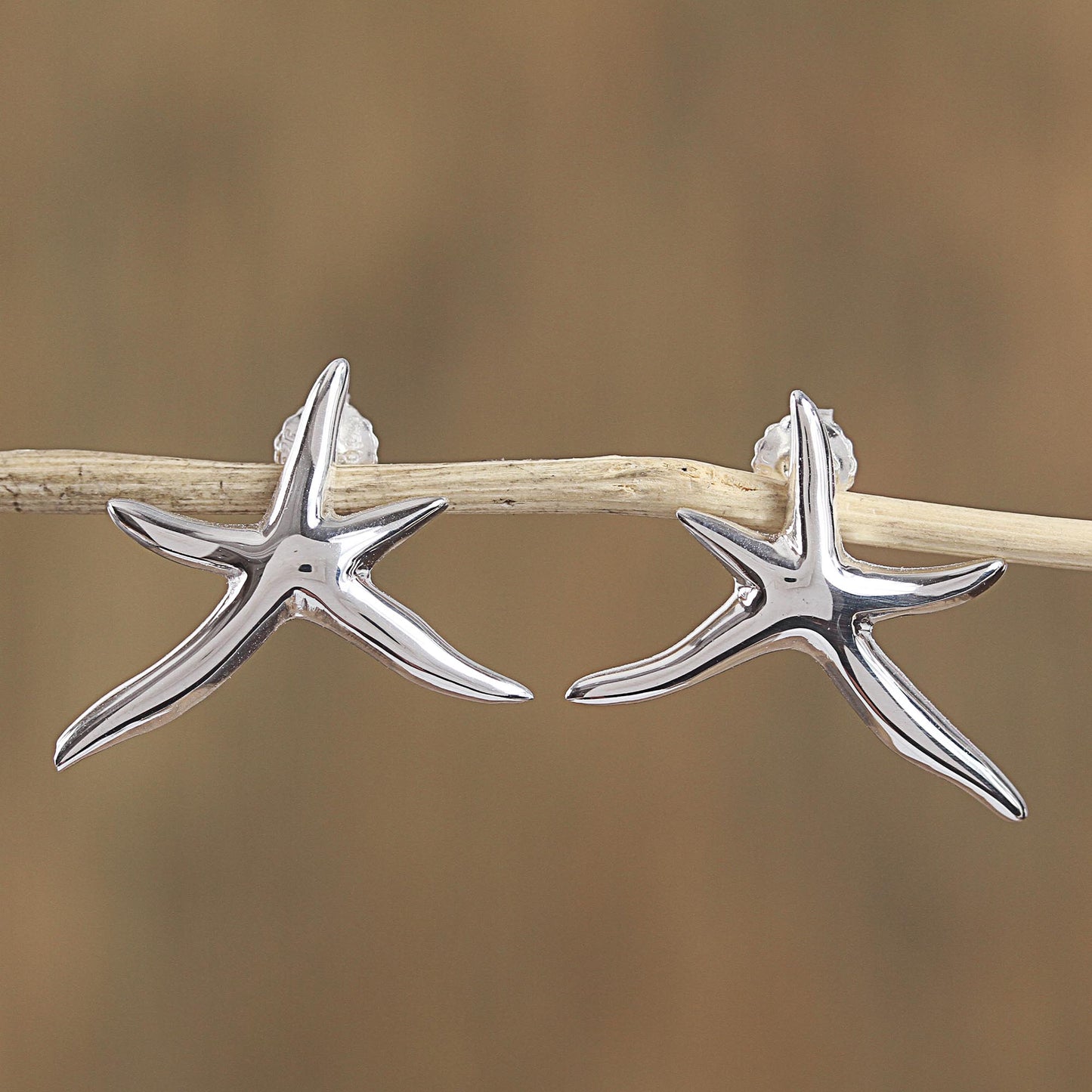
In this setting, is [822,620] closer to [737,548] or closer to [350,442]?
[737,548]

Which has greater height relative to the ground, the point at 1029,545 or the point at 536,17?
the point at 536,17

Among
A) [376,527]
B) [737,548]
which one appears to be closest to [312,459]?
[376,527]

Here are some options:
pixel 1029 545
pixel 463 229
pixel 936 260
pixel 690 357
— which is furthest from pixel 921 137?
pixel 1029 545

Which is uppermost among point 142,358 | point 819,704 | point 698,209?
point 698,209

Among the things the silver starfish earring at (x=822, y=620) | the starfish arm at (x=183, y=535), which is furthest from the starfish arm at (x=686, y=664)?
the starfish arm at (x=183, y=535)

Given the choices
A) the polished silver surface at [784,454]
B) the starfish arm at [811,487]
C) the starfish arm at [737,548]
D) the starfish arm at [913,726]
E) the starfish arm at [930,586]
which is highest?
A: the polished silver surface at [784,454]

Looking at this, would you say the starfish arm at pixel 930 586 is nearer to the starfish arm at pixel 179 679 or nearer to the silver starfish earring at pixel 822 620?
the silver starfish earring at pixel 822 620

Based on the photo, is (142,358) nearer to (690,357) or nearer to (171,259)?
(171,259)
